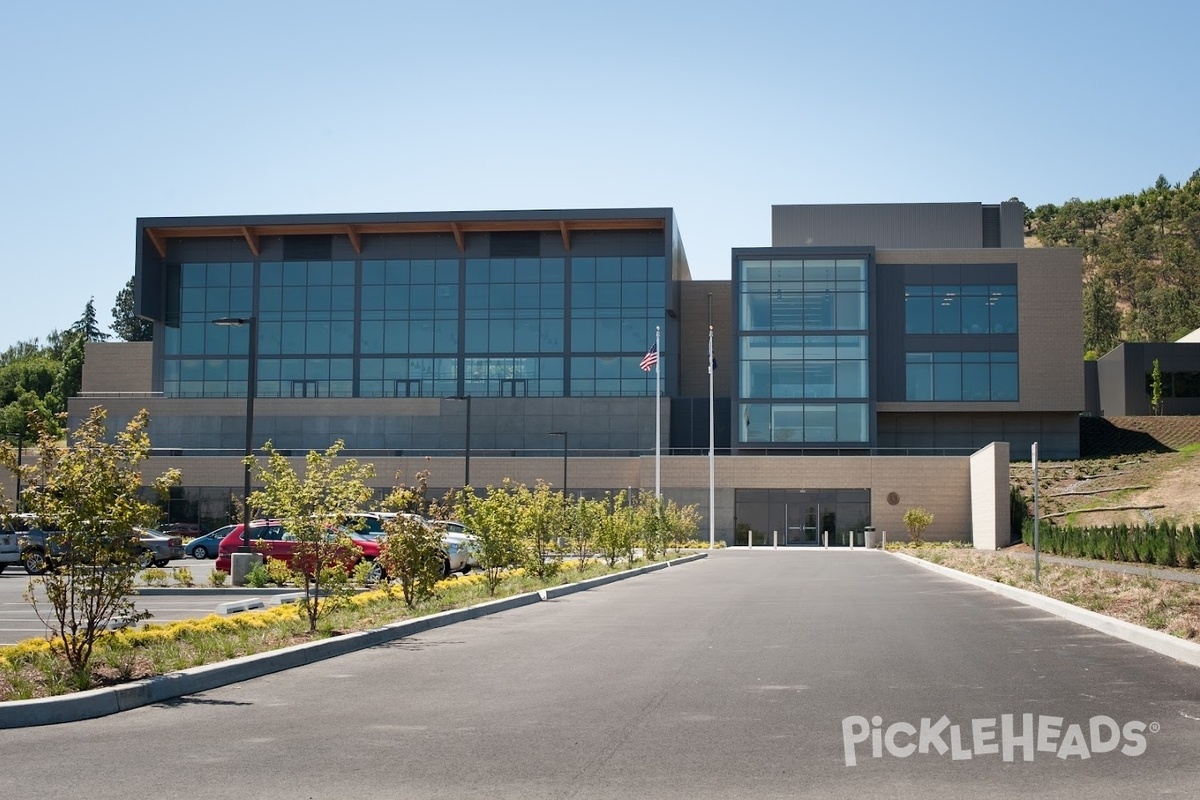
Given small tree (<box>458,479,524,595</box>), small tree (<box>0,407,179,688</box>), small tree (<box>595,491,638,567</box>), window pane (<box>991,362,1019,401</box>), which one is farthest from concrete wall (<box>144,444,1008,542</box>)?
small tree (<box>0,407,179,688</box>)

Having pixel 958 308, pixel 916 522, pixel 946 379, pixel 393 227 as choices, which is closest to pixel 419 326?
pixel 393 227

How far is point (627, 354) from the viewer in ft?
249

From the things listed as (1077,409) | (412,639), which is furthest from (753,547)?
(412,639)

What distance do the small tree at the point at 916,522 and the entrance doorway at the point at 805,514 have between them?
9.91ft

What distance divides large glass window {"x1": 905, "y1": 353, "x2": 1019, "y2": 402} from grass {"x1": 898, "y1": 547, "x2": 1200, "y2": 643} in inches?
1636

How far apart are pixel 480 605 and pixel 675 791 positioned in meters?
13.8

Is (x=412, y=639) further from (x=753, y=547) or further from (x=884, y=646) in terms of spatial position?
(x=753, y=547)

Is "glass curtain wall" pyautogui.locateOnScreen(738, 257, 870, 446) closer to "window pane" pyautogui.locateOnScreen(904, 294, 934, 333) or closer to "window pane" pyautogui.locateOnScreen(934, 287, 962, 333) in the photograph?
"window pane" pyautogui.locateOnScreen(904, 294, 934, 333)

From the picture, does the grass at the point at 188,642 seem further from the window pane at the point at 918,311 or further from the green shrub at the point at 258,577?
the window pane at the point at 918,311

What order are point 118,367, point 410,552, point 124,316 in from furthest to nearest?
point 124,316, point 118,367, point 410,552

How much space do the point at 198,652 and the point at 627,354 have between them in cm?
6281

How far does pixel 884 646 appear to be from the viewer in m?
15.3

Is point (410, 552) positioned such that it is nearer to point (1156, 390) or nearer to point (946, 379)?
point (946, 379)

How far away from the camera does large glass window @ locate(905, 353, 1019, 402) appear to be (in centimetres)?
7450
